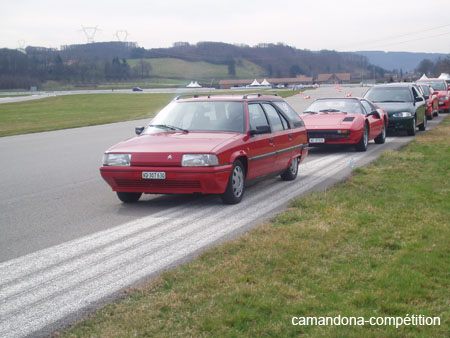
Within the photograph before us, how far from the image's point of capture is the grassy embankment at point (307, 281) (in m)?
3.87

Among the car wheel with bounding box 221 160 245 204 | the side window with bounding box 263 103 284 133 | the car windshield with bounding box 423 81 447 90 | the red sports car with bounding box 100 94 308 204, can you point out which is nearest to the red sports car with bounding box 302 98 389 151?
the red sports car with bounding box 100 94 308 204

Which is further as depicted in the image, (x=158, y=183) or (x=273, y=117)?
(x=273, y=117)

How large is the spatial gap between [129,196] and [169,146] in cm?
104

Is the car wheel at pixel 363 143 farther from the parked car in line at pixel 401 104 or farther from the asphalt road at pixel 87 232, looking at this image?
the parked car in line at pixel 401 104

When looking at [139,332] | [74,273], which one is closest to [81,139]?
[74,273]

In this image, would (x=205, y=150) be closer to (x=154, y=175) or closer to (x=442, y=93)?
(x=154, y=175)

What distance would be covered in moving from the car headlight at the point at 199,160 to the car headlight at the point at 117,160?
842mm

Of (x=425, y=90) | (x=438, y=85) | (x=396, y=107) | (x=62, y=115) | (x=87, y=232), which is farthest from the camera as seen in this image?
(x=62, y=115)

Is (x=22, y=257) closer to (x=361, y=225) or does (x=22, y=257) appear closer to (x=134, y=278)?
→ (x=134, y=278)

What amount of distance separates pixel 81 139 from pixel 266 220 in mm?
14145

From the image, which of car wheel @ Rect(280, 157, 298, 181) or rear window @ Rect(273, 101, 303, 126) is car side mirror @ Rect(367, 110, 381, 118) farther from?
car wheel @ Rect(280, 157, 298, 181)

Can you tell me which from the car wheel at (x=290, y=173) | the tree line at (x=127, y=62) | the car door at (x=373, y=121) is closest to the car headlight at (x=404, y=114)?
the car door at (x=373, y=121)

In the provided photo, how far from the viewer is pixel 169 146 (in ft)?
27.2

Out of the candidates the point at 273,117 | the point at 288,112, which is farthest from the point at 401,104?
the point at 273,117
